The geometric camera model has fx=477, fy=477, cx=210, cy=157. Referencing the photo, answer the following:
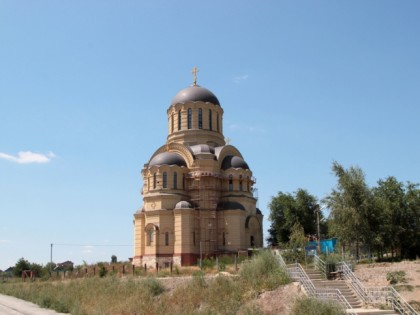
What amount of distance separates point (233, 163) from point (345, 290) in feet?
71.5

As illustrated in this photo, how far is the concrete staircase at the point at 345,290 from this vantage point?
17.6 m

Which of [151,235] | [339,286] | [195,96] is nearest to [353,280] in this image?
[339,286]

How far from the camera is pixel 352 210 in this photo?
29422mm

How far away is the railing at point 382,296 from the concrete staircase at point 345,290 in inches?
10.1

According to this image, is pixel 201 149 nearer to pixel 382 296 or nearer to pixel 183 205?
pixel 183 205

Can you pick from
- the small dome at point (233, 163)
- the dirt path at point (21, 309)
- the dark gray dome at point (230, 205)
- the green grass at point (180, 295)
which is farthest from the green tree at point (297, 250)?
the small dome at point (233, 163)

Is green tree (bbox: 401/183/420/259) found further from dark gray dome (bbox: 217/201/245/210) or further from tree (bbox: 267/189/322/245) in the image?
tree (bbox: 267/189/322/245)

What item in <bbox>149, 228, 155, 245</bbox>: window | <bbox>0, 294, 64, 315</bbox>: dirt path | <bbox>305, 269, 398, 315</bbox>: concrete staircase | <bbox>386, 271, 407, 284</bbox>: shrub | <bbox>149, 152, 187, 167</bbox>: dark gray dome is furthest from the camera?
<bbox>149, 152, 187, 167</bbox>: dark gray dome

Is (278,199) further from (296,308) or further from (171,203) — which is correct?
(296,308)

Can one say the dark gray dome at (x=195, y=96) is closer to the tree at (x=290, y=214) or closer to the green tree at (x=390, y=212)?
the tree at (x=290, y=214)

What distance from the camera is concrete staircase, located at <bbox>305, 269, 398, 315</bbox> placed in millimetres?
17606

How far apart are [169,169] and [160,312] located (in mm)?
19549

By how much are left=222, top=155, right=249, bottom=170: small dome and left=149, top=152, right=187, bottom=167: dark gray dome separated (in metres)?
3.62

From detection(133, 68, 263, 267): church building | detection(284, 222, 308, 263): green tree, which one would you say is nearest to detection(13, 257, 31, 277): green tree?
detection(133, 68, 263, 267): church building
